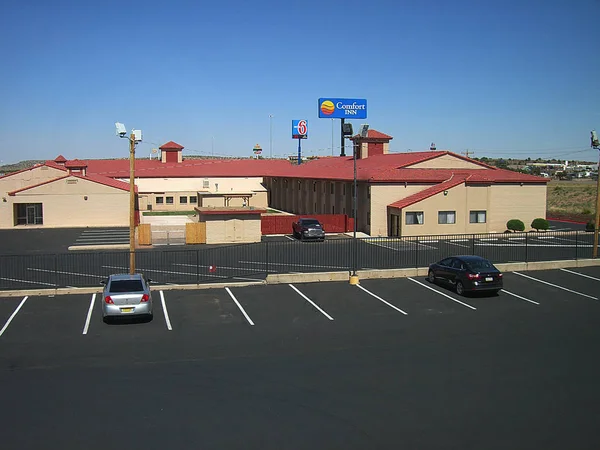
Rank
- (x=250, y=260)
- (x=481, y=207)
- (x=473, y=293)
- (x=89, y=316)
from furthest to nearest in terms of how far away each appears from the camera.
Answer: (x=481, y=207) → (x=250, y=260) → (x=473, y=293) → (x=89, y=316)

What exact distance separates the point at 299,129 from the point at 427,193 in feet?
183

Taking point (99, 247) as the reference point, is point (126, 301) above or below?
below

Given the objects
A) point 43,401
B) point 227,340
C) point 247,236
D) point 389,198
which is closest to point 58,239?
point 247,236

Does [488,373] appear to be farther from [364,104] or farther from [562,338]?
[364,104]

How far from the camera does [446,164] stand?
52844 mm

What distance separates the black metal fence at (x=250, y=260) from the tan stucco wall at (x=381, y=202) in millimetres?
6506

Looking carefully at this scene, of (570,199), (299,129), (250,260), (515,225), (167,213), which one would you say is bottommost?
(250,260)

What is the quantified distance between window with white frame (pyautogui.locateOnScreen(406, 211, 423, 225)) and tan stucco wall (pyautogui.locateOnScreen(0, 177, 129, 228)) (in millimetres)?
25863

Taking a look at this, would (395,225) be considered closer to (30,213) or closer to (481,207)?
(481,207)

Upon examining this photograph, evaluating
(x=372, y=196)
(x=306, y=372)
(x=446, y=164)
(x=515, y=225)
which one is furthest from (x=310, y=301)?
(x=446, y=164)

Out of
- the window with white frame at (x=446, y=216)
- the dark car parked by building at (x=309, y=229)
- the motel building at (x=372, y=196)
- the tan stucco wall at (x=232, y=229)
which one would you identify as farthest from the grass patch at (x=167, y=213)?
the window with white frame at (x=446, y=216)

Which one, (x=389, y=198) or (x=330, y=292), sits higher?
(x=389, y=198)

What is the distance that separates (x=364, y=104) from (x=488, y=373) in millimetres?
67194

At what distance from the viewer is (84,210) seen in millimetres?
55062
